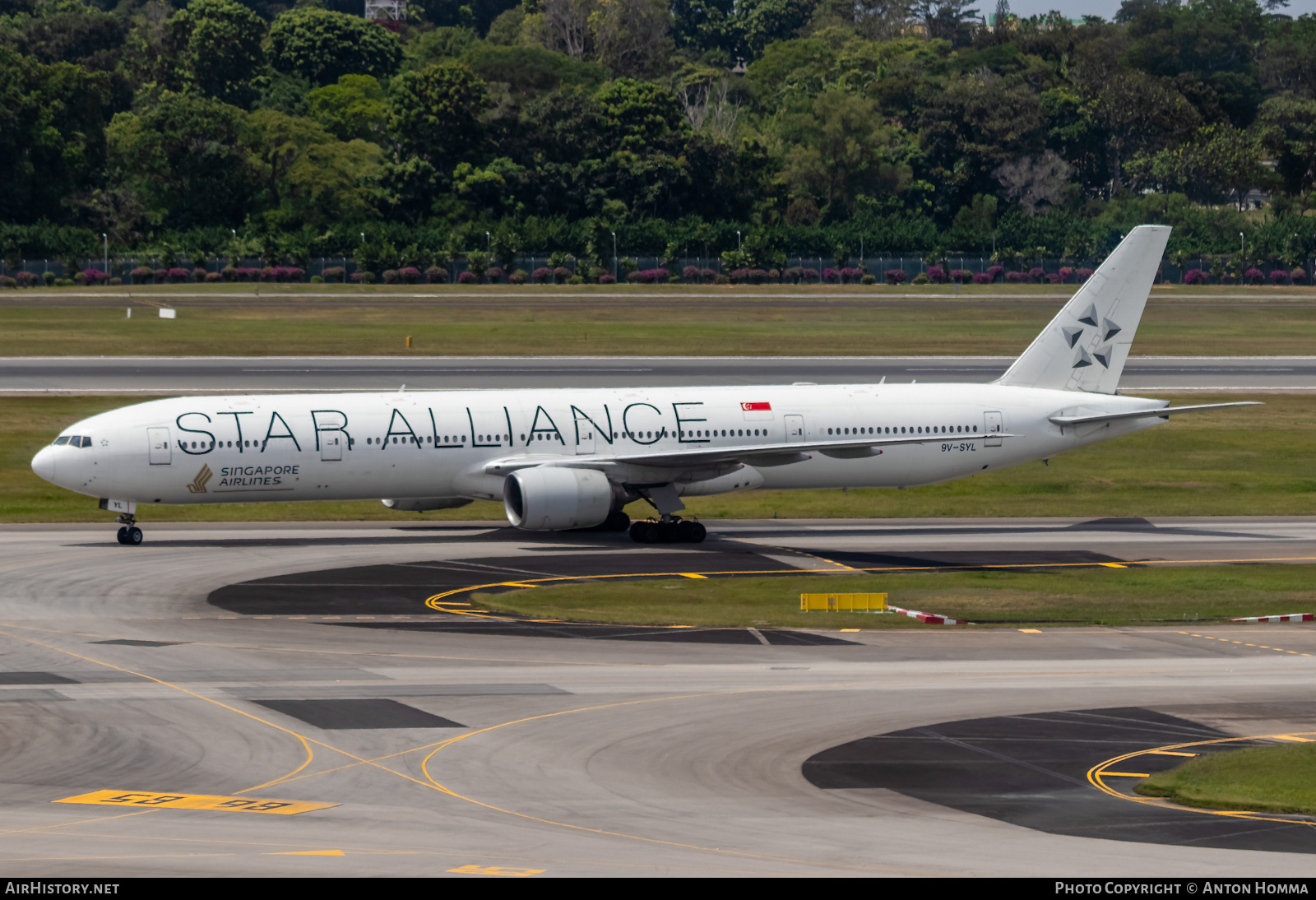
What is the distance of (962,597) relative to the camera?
44.0m

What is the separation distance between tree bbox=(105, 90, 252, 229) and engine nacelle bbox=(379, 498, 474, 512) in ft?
485

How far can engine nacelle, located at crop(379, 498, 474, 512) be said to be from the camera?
55.5 metres

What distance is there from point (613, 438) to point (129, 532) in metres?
15.6

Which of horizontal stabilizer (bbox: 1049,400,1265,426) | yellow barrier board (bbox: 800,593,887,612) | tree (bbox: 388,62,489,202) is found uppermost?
tree (bbox: 388,62,489,202)

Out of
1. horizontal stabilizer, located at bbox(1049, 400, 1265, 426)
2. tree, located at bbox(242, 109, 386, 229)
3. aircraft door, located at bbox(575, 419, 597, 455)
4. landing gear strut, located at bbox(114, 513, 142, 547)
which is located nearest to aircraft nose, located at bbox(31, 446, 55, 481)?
landing gear strut, located at bbox(114, 513, 142, 547)

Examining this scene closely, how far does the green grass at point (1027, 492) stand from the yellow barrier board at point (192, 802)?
35.3 metres

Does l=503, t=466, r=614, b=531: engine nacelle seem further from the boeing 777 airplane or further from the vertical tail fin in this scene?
the vertical tail fin

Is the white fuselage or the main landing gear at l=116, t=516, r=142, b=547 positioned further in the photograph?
the main landing gear at l=116, t=516, r=142, b=547

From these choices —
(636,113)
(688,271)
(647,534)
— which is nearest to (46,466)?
(647,534)

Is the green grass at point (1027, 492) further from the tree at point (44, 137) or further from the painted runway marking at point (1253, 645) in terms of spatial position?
the tree at point (44, 137)

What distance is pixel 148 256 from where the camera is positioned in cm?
18112

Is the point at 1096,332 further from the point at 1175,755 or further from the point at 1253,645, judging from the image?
the point at 1175,755

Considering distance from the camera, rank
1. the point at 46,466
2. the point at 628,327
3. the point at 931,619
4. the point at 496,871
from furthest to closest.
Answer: the point at 628,327 < the point at 46,466 < the point at 931,619 < the point at 496,871

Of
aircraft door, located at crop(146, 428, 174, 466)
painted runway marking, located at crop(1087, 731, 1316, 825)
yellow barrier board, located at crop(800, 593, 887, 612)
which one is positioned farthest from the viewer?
aircraft door, located at crop(146, 428, 174, 466)
